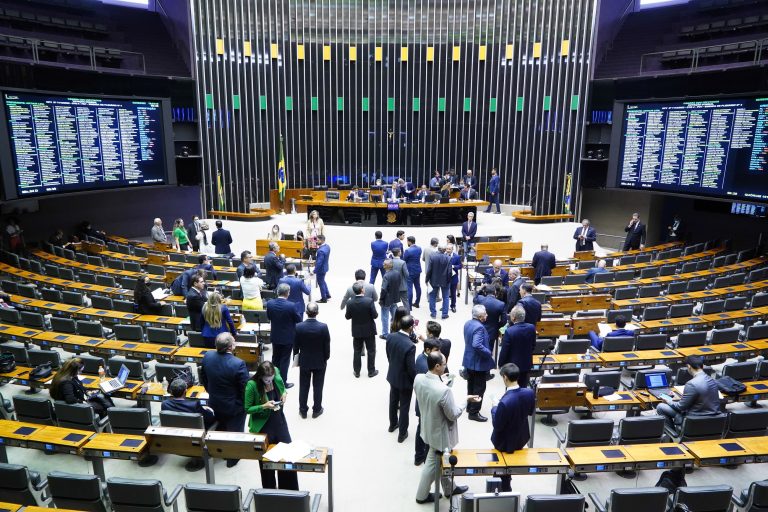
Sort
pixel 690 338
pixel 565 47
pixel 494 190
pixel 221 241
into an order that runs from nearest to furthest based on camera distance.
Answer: pixel 690 338
pixel 221 241
pixel 494 190
pixel 565 47

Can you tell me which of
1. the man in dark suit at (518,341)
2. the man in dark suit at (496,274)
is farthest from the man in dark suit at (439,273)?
the man in dark suit at (518,341)

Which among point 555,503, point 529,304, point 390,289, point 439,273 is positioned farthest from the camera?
point 439,273

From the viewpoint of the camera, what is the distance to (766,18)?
49.1ft

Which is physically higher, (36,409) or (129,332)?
(129,332)

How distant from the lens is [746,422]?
5398 mm

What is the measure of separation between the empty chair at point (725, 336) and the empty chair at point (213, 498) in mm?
6879

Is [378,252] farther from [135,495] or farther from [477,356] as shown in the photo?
[135,495]

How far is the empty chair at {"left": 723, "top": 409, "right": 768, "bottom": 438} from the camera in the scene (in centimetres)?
538

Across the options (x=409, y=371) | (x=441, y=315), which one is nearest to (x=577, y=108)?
(x=441, y=315)

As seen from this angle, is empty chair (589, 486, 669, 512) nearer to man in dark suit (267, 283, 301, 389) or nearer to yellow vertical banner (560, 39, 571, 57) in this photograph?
man in dark suit (267, 283, 301, 389)

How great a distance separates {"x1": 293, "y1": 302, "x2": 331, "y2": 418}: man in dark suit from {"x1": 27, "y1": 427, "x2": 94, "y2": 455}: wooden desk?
225 cm

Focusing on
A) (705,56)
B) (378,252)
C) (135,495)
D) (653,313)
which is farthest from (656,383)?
(705,56)

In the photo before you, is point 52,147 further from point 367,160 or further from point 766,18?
point 766,18

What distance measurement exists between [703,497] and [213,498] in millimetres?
3765
